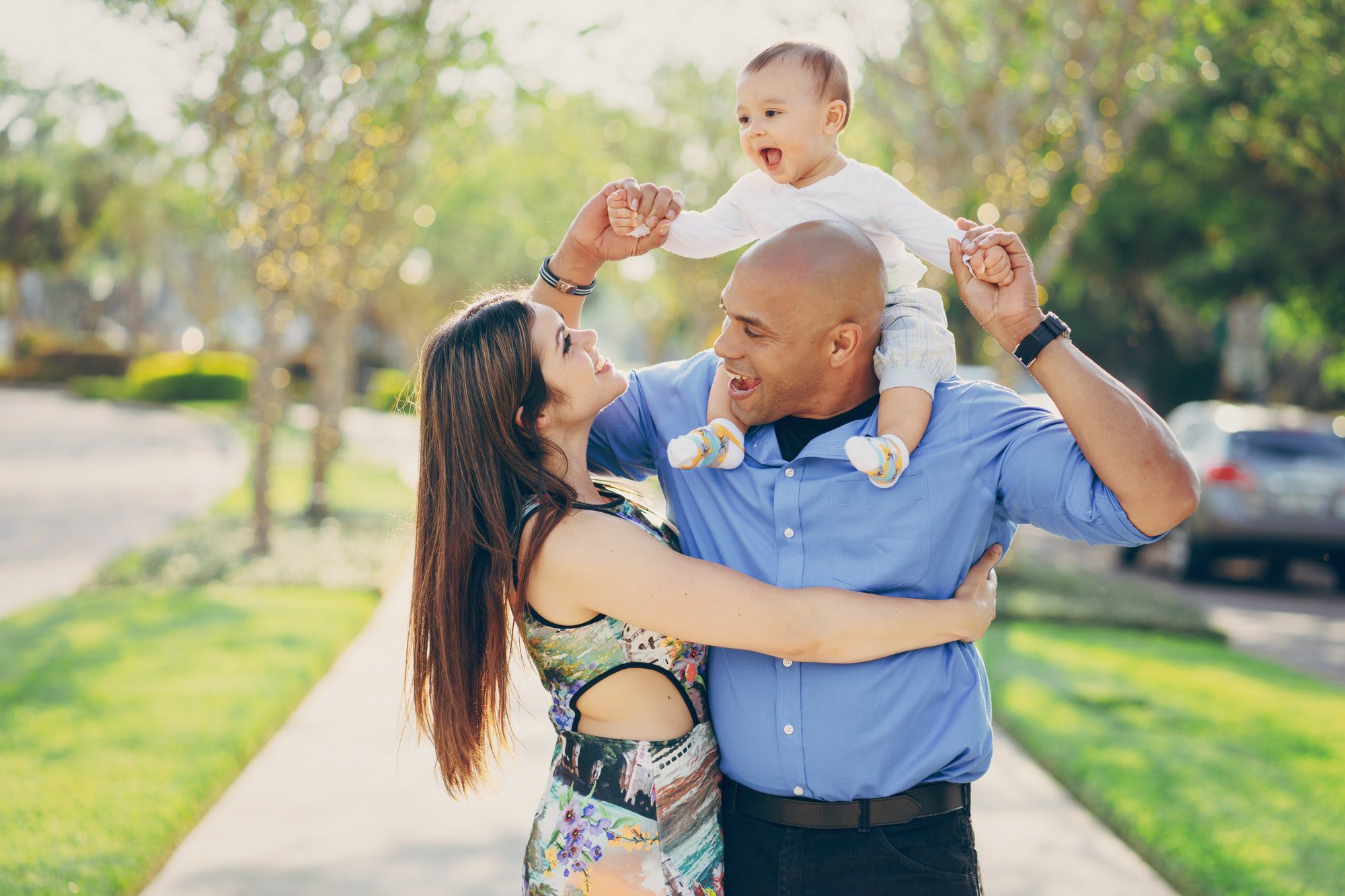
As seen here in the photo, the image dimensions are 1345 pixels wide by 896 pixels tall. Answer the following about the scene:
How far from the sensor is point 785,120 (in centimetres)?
286

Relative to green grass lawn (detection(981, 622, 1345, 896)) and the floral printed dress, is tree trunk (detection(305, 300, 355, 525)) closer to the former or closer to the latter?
green grass lawn (detection(981, 622, 1345, 896))

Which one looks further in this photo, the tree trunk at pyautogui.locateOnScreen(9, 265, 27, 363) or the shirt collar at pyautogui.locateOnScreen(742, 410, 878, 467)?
the tree trunk at pyautogui.locateOnScreen(9, 265, 27, 363)

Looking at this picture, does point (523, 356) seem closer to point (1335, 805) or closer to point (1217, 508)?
point (1335, 805)

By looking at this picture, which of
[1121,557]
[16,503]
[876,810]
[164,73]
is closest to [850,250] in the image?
[876,810]

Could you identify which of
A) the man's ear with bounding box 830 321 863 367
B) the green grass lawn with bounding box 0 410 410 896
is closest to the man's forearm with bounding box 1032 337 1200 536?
the man's ear with bounding box 830 321 863 367

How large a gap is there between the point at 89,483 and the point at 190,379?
18001 millimetres

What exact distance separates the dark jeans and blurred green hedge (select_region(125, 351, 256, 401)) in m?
35.5

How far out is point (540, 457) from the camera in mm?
2469

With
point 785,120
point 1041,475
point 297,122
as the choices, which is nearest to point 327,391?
point 297,122

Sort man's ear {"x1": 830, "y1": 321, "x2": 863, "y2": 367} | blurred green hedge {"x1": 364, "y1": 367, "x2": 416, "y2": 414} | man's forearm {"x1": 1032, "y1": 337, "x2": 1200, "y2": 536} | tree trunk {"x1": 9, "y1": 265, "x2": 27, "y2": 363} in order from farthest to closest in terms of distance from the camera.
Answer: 1. tree trunk {"x1": 9, "y1": 265, "x2": 27, "y2": 363}
2. blurred green hedge {"x1": 364, "y1": 367, "x2": 416, "y2": 414}
3. man's ear {"x1": 830, "y1": 321, "x2": 863, "y2": 367}
4. man's forearm {"x1": 1032, "y1": 337, "x2": 1200, "y2": 536}

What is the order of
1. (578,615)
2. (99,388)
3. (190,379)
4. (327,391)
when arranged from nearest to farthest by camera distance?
1. (578,615)
2. (327,391)
3. (190,379)
4. (99,388)

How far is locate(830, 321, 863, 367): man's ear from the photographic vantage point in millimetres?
2326

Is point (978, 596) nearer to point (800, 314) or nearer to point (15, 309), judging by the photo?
point (800, 314)

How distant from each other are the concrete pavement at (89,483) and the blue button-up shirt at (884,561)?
338 inches
